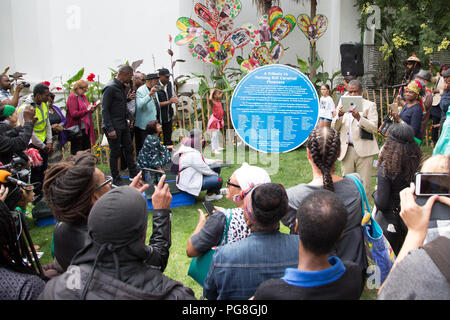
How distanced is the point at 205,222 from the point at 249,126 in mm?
2575

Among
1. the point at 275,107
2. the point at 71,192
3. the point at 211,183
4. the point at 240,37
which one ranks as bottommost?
the point at 211,183

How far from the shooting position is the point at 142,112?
6.96 metres

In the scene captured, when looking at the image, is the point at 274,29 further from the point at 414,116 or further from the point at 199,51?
the point at 414,116

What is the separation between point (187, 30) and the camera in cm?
984

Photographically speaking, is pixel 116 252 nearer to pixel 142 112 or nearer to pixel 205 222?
pixel 205 222

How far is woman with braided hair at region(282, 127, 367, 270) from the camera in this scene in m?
2.38

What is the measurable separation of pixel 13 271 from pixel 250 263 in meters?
1.13

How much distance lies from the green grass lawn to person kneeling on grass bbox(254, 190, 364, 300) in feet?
5.33

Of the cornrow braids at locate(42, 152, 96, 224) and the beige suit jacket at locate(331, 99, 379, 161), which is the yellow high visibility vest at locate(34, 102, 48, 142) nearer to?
the cornrow braids at locate(42, 152, 96, 224)

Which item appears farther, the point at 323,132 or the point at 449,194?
the point at 323,132

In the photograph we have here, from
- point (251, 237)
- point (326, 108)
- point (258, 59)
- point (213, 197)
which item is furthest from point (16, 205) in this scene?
point (258, 59)

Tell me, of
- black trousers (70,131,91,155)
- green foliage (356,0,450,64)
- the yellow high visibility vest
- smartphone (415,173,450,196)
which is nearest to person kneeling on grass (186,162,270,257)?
smartphone (415,173,450,196)
